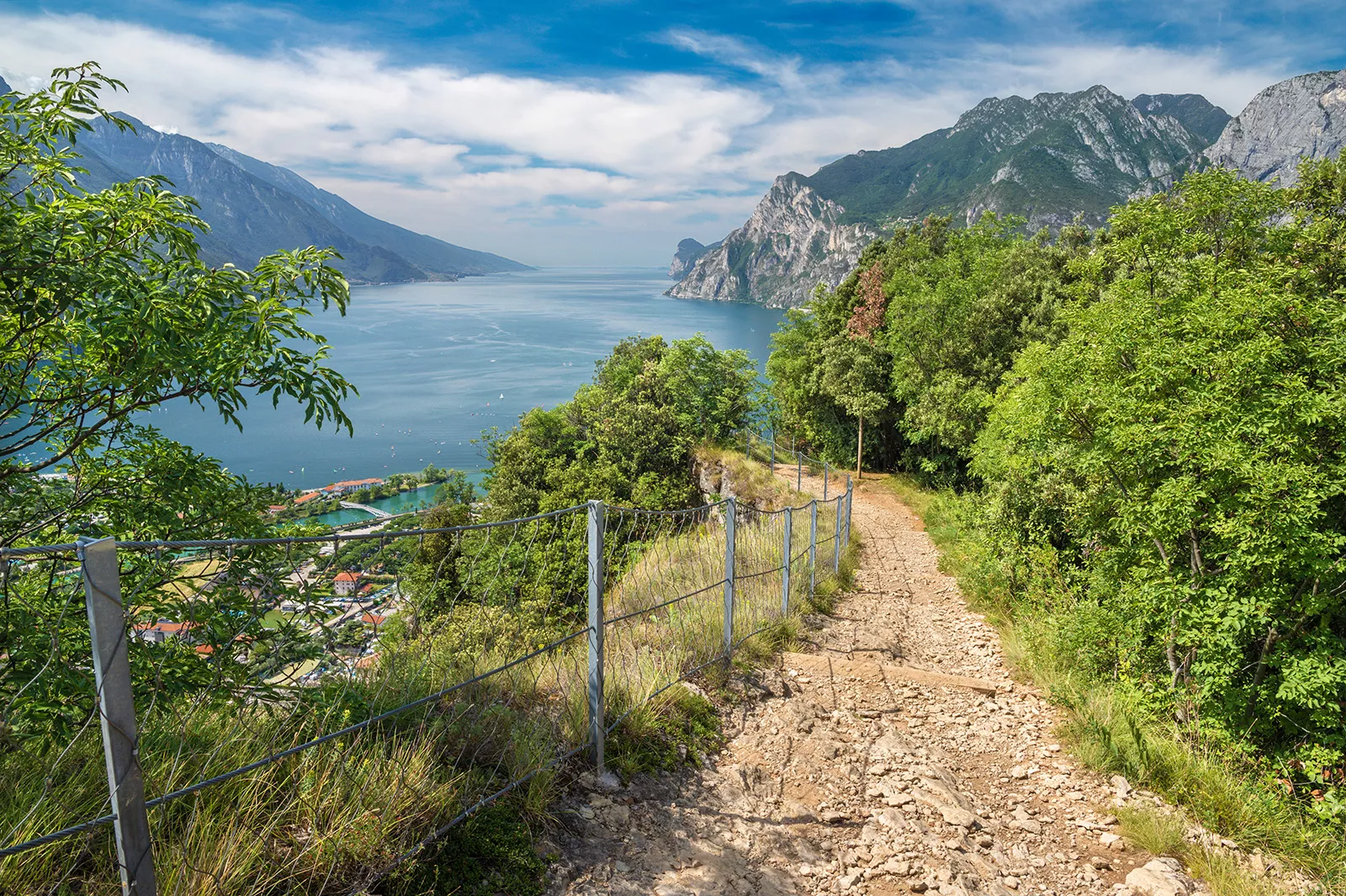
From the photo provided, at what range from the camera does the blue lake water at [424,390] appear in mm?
57406

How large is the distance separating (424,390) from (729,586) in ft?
256

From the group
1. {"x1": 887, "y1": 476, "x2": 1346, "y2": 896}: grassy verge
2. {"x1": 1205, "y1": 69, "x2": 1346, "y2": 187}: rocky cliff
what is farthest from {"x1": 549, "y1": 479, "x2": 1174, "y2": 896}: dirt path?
{"x1": 1205, "y1": 69, "x2": 1346, "y2": 187}: rocky cliff

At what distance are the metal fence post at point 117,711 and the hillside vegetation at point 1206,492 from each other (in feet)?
20.3

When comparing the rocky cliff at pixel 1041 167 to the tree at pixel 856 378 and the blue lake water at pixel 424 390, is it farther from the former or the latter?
the tree at pixel 856 378

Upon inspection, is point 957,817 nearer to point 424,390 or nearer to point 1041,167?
point 424,390

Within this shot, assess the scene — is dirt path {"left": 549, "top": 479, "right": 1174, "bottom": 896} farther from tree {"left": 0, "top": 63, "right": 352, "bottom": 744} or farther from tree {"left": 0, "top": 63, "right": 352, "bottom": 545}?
tree {"left": 0, "top": 63, "right": 352, "bottom": 545}

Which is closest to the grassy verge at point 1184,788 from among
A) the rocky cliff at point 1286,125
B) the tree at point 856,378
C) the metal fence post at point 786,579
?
the metal fence post at point 786,579

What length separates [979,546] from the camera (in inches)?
463

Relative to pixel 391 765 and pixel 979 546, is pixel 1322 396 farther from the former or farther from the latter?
pixel 391 765

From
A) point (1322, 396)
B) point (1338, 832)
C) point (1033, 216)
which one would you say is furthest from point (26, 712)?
point (1033, 216)

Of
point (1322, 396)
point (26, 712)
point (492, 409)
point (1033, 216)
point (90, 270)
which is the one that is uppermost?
point (1033, 216)

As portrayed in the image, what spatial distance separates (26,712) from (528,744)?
2.18m

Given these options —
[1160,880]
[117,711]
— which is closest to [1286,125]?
[1160,880]

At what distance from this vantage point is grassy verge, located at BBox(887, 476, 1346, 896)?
417cm
